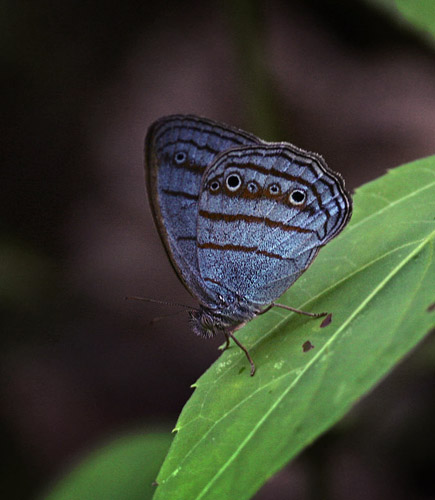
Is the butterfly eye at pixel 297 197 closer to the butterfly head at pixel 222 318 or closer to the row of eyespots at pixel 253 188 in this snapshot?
the row of eyespots at pixel 253 188

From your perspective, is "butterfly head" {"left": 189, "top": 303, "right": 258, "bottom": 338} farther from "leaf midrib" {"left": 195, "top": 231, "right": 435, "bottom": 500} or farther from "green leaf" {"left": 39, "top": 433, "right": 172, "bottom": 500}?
"green leaf" {"left": 39, "top": 433, "right": 172, "bottom": 500}

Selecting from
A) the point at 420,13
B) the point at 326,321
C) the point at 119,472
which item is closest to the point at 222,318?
the point at 326,321

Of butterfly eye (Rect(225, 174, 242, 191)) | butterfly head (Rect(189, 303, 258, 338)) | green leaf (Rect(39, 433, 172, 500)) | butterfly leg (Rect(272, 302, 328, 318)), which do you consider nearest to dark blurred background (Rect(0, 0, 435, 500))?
→ green leaf (Rect(39, 433, 172, 500))

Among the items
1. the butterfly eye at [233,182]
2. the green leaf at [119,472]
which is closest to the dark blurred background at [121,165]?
the green leaf at [119,472]

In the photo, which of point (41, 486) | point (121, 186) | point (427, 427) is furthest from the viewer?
point (121, 186)

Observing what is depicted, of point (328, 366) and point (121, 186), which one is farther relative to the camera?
point (121, 186)

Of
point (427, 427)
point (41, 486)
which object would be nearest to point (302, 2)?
point (427, 427)

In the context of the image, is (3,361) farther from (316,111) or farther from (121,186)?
(316,111)

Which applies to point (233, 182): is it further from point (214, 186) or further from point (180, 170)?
point (180, 170)
